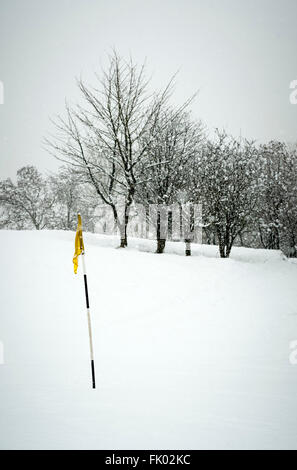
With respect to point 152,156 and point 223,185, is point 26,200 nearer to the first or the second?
point 152,156

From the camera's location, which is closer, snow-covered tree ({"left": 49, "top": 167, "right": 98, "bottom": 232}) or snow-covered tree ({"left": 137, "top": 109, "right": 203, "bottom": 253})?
snow-covered tree ({"left": 137, "top": 109, "right": 203, "bottom": 253})

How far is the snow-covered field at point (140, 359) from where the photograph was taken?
3.41m

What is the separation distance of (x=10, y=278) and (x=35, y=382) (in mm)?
4535

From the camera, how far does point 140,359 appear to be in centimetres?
500

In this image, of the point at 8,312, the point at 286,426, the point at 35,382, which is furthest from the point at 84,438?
the point at 8,312

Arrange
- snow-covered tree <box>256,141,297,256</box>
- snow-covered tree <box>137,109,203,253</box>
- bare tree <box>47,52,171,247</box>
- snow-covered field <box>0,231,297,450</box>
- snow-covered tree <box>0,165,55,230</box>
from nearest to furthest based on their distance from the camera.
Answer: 1. snow-covered field <box>0,231,297,450</box>
2. bare tree <box>47,52,171,247</box>
3. snow-covered tree <box>137,109,203,253</box>
4. snow-covered tree <box>256,141,297,256</box>
5. snow-covered tree <box>0,165,55,230</box>

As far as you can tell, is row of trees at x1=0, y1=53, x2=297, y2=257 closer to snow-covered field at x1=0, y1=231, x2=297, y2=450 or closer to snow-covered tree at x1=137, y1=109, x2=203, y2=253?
snow-covered tree at x1=137, y1=109, x2=203, y2=253

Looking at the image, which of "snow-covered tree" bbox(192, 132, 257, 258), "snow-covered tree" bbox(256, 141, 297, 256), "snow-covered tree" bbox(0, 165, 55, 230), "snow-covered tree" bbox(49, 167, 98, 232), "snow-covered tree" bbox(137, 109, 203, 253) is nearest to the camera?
"snow-covered tree" bbox(137, 109, 203, 253)

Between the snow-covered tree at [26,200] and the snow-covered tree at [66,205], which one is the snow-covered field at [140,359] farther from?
the snow-covered tree at [66,205]

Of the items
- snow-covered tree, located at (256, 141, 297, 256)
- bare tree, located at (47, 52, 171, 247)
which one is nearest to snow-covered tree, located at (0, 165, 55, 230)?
bare tree, located at (47, 52, 171, 247)

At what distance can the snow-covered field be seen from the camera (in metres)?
3.41

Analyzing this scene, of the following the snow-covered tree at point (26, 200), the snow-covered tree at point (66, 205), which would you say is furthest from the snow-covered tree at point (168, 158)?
the snow-covered tree at point (26, 200)

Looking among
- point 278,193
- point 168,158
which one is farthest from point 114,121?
point 278,193
